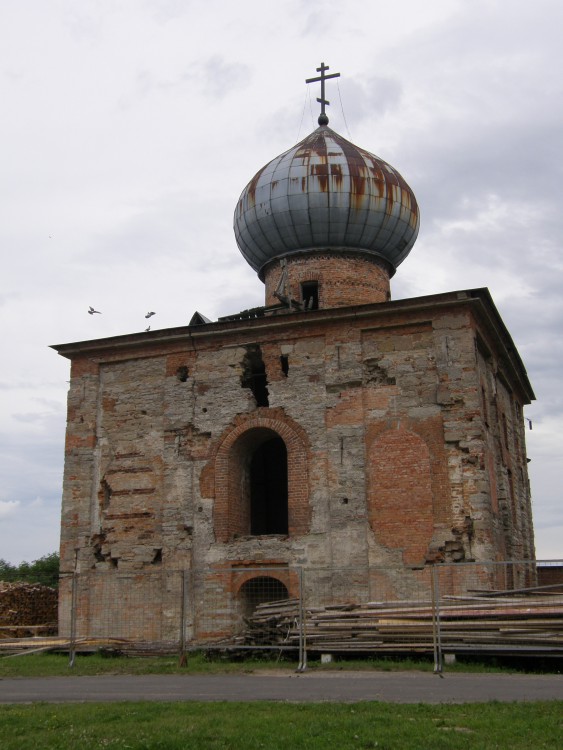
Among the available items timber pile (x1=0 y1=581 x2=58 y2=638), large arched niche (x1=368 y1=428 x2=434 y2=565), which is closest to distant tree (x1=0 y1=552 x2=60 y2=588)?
timber pile (x1=0 y1=581 x2=58 y2=638)

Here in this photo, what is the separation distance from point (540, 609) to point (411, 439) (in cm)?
542

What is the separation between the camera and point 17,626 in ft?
64.0

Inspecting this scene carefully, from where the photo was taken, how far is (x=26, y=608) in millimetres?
20797

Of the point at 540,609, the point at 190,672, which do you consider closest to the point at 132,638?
the point at 190,672

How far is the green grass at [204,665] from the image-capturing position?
1279 centimetres

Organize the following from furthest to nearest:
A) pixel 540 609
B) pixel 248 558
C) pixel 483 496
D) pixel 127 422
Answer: pixel 127 422 < pixel 248 558 < pixel 483 496 < pixel 540 609

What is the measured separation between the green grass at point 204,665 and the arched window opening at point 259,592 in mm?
3325

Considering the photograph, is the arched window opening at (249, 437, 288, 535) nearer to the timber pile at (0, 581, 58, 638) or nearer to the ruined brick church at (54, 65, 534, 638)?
the ruined brick church at (54, 65, 534, 638)

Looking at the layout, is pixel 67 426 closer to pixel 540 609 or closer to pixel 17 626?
pixel 17 626

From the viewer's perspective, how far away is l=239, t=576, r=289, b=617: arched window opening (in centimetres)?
1861

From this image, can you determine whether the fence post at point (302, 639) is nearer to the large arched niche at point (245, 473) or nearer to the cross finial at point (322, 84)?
the large arched niche at point (245, 473)

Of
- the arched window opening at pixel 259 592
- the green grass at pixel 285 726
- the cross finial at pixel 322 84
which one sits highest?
the cross finial at pixel 322 84

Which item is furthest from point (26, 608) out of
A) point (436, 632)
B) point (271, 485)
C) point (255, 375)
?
point (436, 632)

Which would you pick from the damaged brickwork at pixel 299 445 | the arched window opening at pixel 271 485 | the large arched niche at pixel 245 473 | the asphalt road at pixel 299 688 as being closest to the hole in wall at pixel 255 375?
the damaged brickwork at pixel 299 445
